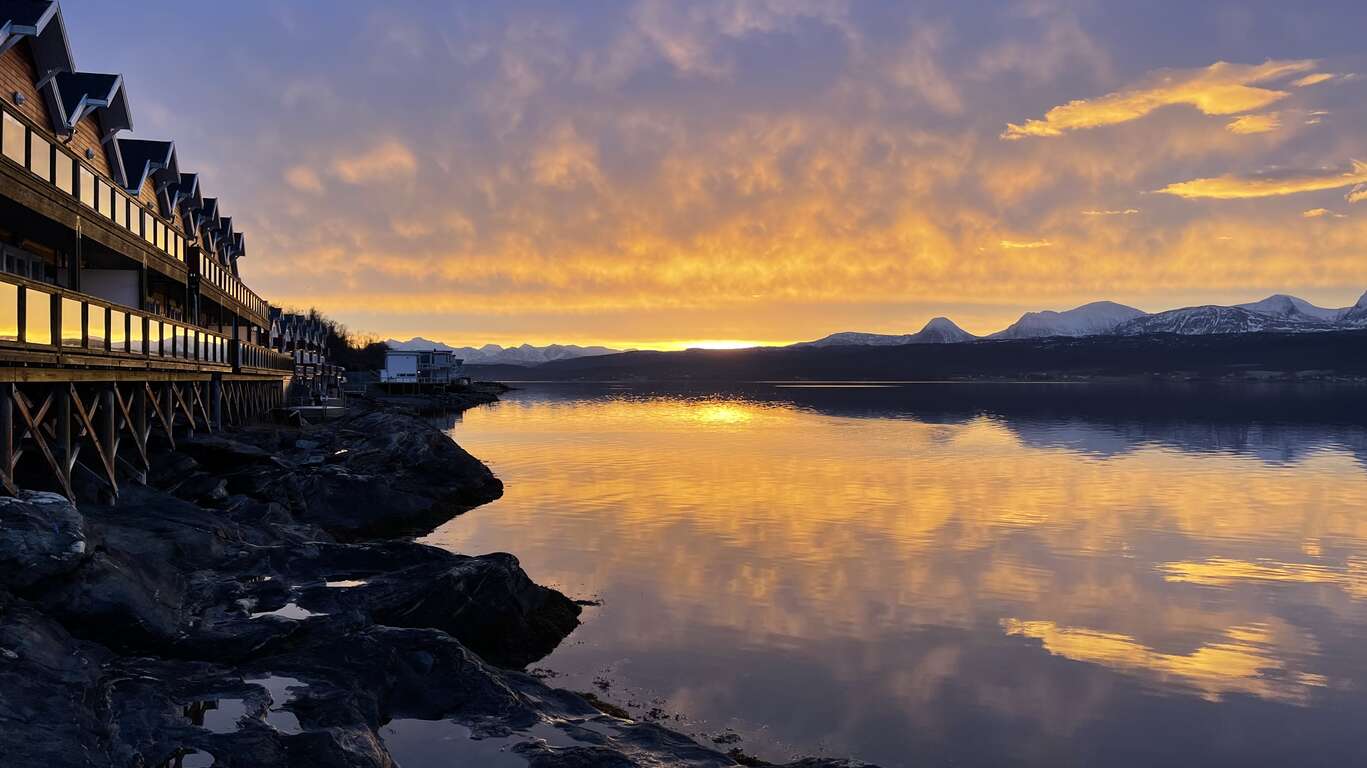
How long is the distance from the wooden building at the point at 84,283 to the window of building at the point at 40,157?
0.04 m

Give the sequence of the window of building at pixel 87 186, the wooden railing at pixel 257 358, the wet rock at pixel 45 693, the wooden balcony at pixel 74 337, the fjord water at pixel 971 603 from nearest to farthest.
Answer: the wet rock at pixel 45 693
the fjord water at pixel 971 603
the wooden balcony at pixel 74 337
the window of building at pixel 87 186
the wooden railing at pixel 257 358

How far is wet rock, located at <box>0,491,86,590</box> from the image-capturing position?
405 inches

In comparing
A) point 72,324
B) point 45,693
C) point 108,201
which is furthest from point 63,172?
point 45,693

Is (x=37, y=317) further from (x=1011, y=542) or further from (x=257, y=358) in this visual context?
(x=257, y=358)

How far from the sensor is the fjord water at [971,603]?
12.2m

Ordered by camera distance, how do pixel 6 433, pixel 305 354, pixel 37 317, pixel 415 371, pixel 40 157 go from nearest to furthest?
1. pixel 6 433
2. pixel 37 317
3. pixel 40 157
4. pixel 305 354
5. pixel 415 371

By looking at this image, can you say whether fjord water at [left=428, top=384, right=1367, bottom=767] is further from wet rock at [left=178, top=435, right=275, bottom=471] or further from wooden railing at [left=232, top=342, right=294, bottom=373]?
wooden railing at [left=232, top=342, right=294, bottom=373]

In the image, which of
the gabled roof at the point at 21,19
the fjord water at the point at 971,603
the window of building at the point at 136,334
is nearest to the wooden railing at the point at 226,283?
the gabled roof at the point at 21,19

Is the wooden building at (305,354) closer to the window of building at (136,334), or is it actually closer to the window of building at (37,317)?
the window of building at (136,334)

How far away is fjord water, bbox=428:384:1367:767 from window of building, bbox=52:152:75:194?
12305 mm

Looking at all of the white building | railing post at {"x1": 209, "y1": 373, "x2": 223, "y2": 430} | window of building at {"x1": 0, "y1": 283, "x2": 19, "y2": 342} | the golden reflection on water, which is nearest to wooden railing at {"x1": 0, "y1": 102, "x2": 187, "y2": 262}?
window of building at {"x1": 0, "y1": 283, "x2": 19, "y2": 342}

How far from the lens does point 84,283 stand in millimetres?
26750

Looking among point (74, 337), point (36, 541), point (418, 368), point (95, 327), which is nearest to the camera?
point (36, 541)

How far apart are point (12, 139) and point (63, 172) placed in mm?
3073
